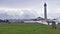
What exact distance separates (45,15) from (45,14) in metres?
0.61

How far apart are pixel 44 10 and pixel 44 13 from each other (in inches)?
99.7

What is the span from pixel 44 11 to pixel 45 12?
80.4 inches

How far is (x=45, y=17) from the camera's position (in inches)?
4464

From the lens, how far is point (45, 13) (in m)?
113

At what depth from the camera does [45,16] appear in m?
113

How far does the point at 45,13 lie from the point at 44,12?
7.05 feet

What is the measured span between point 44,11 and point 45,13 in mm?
3004

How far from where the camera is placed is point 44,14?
374 ft

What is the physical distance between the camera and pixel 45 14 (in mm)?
112750

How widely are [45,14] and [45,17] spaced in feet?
6.27

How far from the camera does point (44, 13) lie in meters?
114

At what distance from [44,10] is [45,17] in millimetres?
5037

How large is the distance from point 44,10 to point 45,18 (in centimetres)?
534

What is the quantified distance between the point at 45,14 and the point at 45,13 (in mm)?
655
